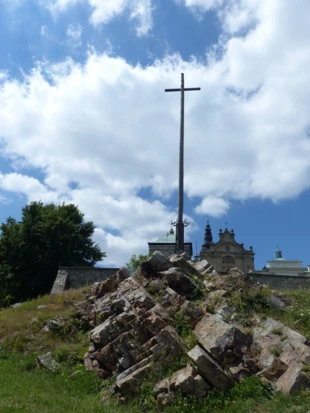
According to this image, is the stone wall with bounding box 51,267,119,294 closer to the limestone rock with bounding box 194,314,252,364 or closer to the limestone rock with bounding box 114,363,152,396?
the limestone rock with bounding box 194,314,252,364

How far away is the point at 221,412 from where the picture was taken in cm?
689

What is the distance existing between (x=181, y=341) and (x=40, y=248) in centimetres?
2316

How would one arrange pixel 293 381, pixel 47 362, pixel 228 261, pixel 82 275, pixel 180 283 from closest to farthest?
pixel 293 381 → pixel 47 362 → pixel 180 283 → pixel 82 275 → pixel 228 261

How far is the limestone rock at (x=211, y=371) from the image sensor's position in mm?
7504

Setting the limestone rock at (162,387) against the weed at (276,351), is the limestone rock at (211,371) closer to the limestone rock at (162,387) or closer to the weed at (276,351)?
the limestone rock at (162,387)

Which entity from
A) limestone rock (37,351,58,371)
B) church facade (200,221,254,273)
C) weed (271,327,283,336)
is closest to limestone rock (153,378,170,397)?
weed (271,327,283,336)

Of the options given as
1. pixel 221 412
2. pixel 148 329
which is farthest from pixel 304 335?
pixel 148 329

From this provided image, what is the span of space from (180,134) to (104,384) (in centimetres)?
1336

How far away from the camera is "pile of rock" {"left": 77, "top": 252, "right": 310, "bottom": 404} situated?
7566mm

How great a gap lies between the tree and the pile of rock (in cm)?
1662

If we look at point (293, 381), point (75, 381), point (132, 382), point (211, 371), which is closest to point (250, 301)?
point (211, 371)

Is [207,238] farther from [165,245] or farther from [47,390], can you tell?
[47,390]

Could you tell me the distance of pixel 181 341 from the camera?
877 cm

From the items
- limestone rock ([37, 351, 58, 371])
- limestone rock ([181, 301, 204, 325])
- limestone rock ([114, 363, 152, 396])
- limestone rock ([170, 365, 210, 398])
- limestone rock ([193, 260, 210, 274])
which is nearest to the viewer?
limestone rock ([170, 365, 210, 398])
